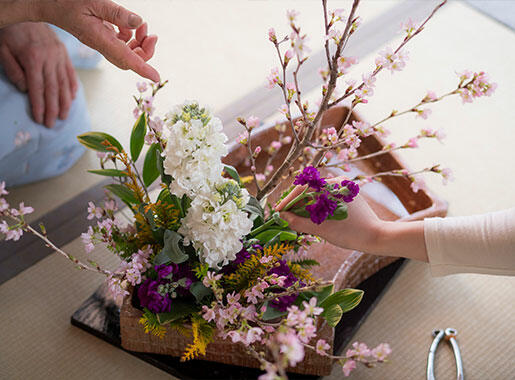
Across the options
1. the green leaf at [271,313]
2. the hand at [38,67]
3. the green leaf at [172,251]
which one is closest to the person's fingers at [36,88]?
the hand at [38,67]

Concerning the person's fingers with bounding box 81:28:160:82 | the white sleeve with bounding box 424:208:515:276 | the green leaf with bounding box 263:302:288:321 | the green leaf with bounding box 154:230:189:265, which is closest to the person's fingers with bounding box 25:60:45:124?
the person's fingers with bounding box 81:28:160:82

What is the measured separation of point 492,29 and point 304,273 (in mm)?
1211

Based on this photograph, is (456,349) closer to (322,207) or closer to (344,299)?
(344,299)

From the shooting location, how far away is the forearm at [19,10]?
0.92 m

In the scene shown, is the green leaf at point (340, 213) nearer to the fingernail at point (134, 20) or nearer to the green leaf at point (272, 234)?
the green leaf at point (272, 234)

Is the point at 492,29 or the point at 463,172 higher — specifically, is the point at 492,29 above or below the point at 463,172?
above

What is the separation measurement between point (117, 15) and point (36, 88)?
1.41ft

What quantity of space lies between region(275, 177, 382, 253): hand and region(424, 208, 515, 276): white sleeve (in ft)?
0.26

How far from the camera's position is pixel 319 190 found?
0.71m

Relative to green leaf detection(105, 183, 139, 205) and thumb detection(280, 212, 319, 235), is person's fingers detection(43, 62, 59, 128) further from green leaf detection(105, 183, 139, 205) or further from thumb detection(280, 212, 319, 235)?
thumb detection(280, 212, 319, 235)

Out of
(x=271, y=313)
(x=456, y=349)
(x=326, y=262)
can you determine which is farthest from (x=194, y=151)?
(x=456, y=349)

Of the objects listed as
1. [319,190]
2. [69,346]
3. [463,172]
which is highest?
[319,190]

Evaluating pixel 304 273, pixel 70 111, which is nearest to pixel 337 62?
pixel 304 273

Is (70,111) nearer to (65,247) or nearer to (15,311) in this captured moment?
(65,247)
